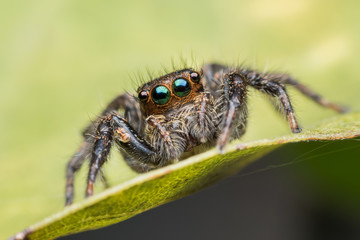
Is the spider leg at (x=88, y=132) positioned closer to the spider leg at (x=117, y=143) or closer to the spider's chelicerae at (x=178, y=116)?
the spider's chelicerae at (x=178, y=116)

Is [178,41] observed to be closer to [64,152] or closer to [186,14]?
[186,14]

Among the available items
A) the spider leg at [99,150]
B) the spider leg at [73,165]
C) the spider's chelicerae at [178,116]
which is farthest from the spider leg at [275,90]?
the spider leg at [73,165]

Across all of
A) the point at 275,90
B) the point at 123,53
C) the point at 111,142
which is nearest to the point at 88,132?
the point at 111,142

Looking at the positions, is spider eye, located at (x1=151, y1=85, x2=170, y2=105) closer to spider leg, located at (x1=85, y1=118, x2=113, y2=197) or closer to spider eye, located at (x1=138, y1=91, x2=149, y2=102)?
spider eye, located at (x1=138, y1=91, x2=149, y2=102)

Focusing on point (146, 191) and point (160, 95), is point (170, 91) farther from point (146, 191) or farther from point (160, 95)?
point (146, 191)

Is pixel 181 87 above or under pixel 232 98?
above

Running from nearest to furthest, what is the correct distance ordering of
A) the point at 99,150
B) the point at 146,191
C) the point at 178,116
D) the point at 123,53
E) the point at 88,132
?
the point at 146,191 → the point at 99,150 → the point at 178,116 → the point at 88,132 → the point at 123,53

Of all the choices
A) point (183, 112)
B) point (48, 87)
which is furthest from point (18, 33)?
point (183, 112)
